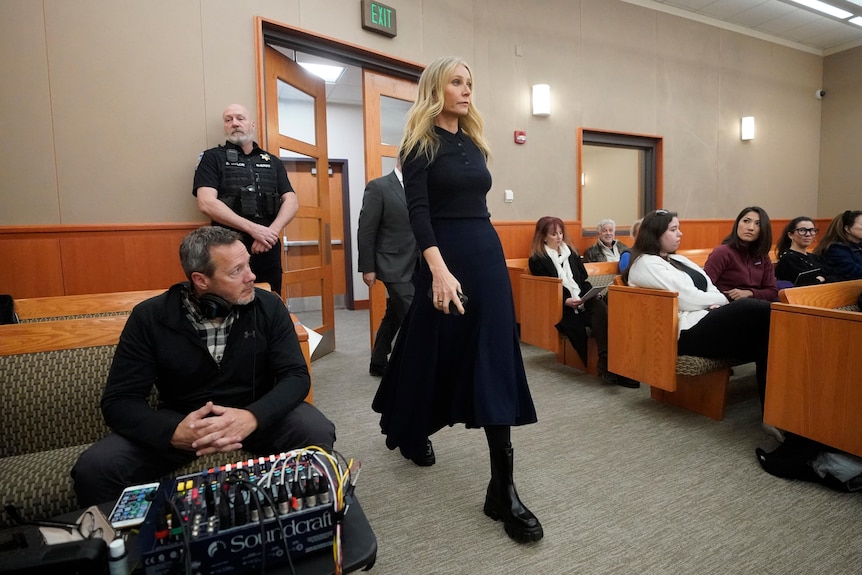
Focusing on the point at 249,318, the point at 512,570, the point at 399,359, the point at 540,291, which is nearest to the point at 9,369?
the point at 249,318

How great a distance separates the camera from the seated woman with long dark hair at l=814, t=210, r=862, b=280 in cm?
306

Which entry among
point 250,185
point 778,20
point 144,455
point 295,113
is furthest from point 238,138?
point 778,20

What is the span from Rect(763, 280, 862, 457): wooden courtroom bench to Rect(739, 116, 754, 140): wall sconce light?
5387 mm

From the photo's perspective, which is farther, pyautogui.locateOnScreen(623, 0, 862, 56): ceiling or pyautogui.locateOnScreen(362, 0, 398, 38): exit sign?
pyautogui.locateOnScreen(623, 0, 862, 56): ceiling

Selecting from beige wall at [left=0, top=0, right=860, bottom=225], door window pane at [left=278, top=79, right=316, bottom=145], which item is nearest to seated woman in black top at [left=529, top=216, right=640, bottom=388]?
beige wall at [left=0, top=0, right=860, bottom=225]

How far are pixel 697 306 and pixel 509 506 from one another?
4.99 ft

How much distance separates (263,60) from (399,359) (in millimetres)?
2539

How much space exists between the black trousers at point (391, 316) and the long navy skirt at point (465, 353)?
3.52 feet

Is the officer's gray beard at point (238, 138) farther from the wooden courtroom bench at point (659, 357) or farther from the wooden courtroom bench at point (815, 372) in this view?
the wooden courtroom bench at point (815, 372)

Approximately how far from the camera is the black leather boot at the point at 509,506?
150 centimetres

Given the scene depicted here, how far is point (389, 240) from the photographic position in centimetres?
293

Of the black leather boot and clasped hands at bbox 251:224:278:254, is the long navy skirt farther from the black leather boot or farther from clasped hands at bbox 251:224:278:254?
clasped hands at bbox 251:224:278:254

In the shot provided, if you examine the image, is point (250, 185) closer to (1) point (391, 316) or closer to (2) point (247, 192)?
(2) point (247, 192)

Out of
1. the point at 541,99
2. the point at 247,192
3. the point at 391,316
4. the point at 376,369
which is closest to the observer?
the point at 247,192
